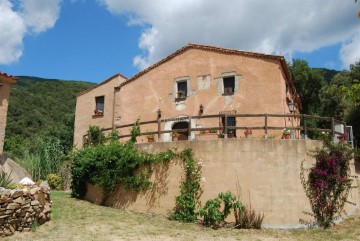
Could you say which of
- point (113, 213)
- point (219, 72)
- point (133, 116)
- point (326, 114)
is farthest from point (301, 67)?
point (113, 213)

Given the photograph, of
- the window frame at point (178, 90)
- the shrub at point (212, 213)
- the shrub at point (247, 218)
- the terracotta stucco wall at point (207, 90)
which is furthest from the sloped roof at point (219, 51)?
the shrub at point (212, 213)

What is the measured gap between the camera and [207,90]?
18.9m

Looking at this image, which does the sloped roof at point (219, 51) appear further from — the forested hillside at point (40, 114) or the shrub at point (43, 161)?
the forested hillside at point (40, 114)

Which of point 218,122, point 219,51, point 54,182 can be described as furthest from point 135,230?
point 219,51

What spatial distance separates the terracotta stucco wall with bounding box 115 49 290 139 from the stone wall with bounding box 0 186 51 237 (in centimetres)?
979

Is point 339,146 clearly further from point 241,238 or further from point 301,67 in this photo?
point 301,67

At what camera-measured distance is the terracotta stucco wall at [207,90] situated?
17.2m

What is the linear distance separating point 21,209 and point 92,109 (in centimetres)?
1382

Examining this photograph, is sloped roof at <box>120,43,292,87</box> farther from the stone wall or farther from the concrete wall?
the stone wall

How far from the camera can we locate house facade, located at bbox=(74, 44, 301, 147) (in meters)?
17.3

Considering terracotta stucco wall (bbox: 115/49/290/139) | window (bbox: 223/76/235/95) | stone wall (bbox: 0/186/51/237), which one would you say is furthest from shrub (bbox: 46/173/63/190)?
window (bbox: 223/76/235/95)

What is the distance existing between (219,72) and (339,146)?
7.81 meters

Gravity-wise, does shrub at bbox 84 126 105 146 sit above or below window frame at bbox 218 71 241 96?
below

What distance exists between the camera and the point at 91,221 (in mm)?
11219
